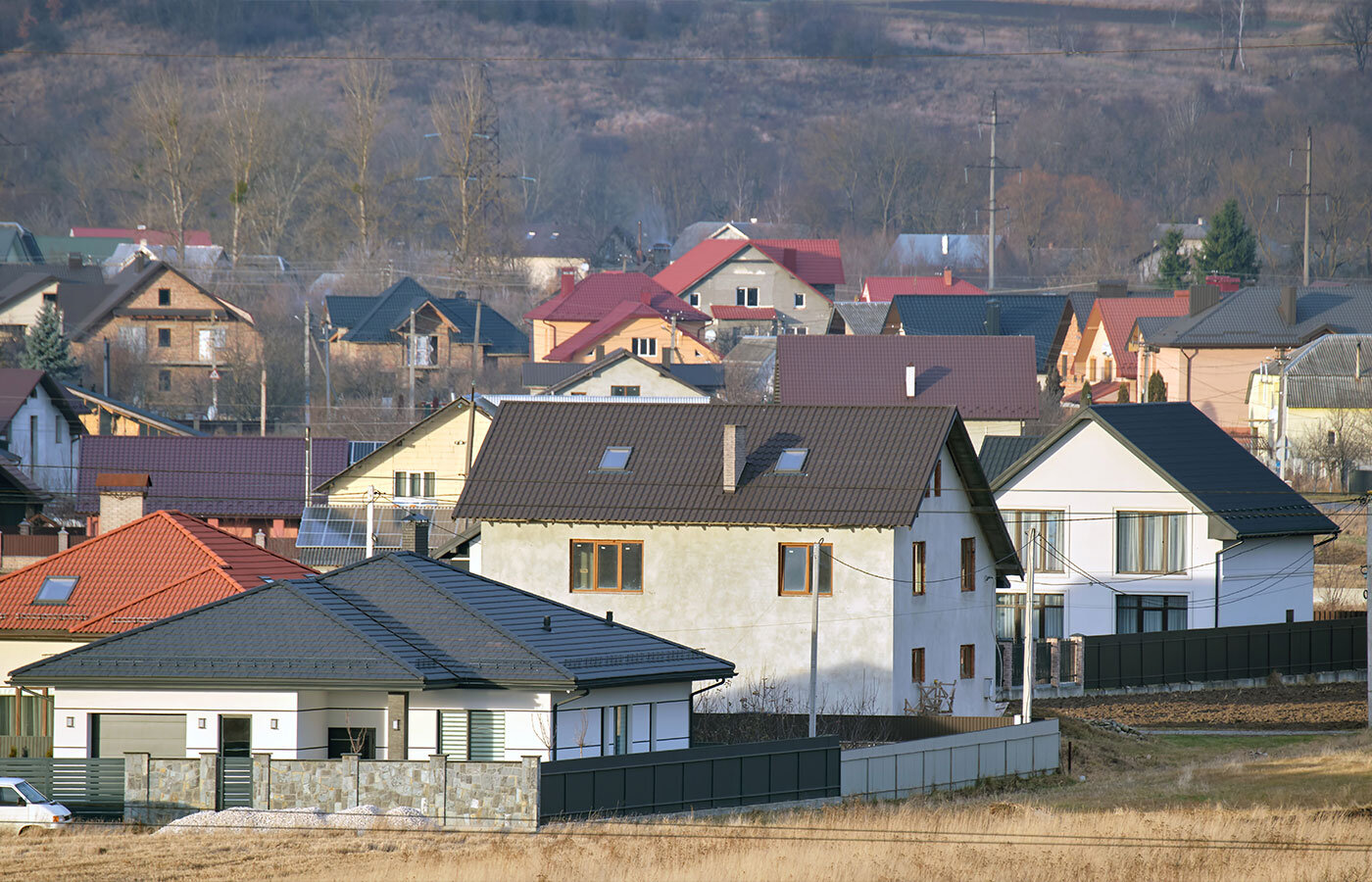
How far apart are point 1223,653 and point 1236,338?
41722mm

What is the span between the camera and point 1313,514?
4888cm

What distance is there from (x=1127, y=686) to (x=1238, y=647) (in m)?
3.22

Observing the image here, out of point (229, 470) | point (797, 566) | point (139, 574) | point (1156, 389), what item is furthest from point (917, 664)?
point (1156, 389)

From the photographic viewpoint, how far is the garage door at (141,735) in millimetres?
27438

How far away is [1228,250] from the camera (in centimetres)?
12025

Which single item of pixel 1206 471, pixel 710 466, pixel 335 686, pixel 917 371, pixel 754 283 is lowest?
pixel 335 686

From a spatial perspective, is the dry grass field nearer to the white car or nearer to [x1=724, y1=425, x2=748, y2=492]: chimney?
the white car

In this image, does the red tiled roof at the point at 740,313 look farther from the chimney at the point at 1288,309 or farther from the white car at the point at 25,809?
the white car at the point at 25,809

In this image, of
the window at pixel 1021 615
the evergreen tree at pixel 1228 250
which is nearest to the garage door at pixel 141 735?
the window at pixel 1021 615

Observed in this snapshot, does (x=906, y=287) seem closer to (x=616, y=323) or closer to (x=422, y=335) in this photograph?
(x=616, y=323)

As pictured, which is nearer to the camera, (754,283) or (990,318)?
(990,318)

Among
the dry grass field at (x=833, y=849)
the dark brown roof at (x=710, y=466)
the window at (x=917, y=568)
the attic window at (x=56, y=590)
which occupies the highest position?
the dark brown roof at (x=710, y=466)

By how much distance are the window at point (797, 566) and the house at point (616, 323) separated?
61631mm

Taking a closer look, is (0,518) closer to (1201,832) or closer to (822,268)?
(1201,832)
